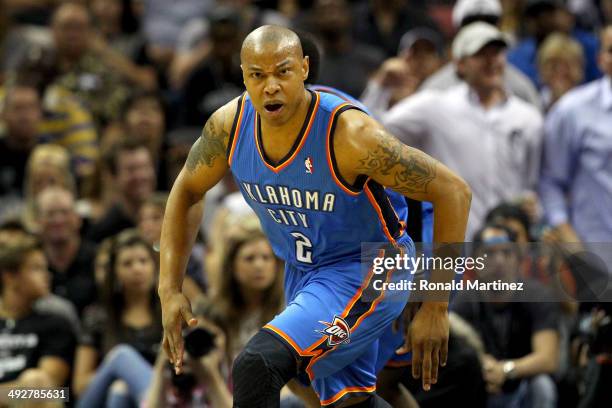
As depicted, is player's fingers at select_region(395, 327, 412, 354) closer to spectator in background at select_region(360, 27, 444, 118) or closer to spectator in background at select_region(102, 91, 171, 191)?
spectator in background at select_region(360, 27, 444, 118)

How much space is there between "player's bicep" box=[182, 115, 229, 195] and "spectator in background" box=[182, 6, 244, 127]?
4.89m

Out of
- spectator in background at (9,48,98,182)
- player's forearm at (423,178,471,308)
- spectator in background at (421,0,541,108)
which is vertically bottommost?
player's forearm at (423,178,471,308)

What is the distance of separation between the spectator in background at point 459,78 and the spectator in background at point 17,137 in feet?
10.5

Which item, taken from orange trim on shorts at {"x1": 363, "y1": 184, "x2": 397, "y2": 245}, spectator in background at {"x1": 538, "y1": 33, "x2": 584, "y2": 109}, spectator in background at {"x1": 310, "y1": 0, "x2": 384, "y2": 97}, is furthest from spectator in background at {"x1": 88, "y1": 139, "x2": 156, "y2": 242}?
orange trim on shorts at {"x1": 363, "y1": 184, "x2": 397, "y2": 245}

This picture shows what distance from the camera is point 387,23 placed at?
10977mm

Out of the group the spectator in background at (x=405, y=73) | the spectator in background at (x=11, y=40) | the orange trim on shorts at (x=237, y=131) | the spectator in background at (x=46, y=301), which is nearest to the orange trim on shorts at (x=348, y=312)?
the orange trim on shorts at (x=237, y=131)

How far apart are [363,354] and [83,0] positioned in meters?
7.10

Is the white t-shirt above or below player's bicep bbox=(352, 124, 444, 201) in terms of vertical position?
above

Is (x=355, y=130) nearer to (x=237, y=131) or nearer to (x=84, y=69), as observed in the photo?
(x=237, y=131)

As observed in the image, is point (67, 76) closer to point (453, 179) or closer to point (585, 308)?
point (585, 308)

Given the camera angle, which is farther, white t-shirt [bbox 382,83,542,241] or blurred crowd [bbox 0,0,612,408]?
white t-shirt [bbox 382,83,542,241]

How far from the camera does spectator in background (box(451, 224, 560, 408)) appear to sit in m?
6.95

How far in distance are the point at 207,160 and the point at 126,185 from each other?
387 centimetres

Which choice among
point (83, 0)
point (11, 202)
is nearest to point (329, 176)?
point (11, 202)
